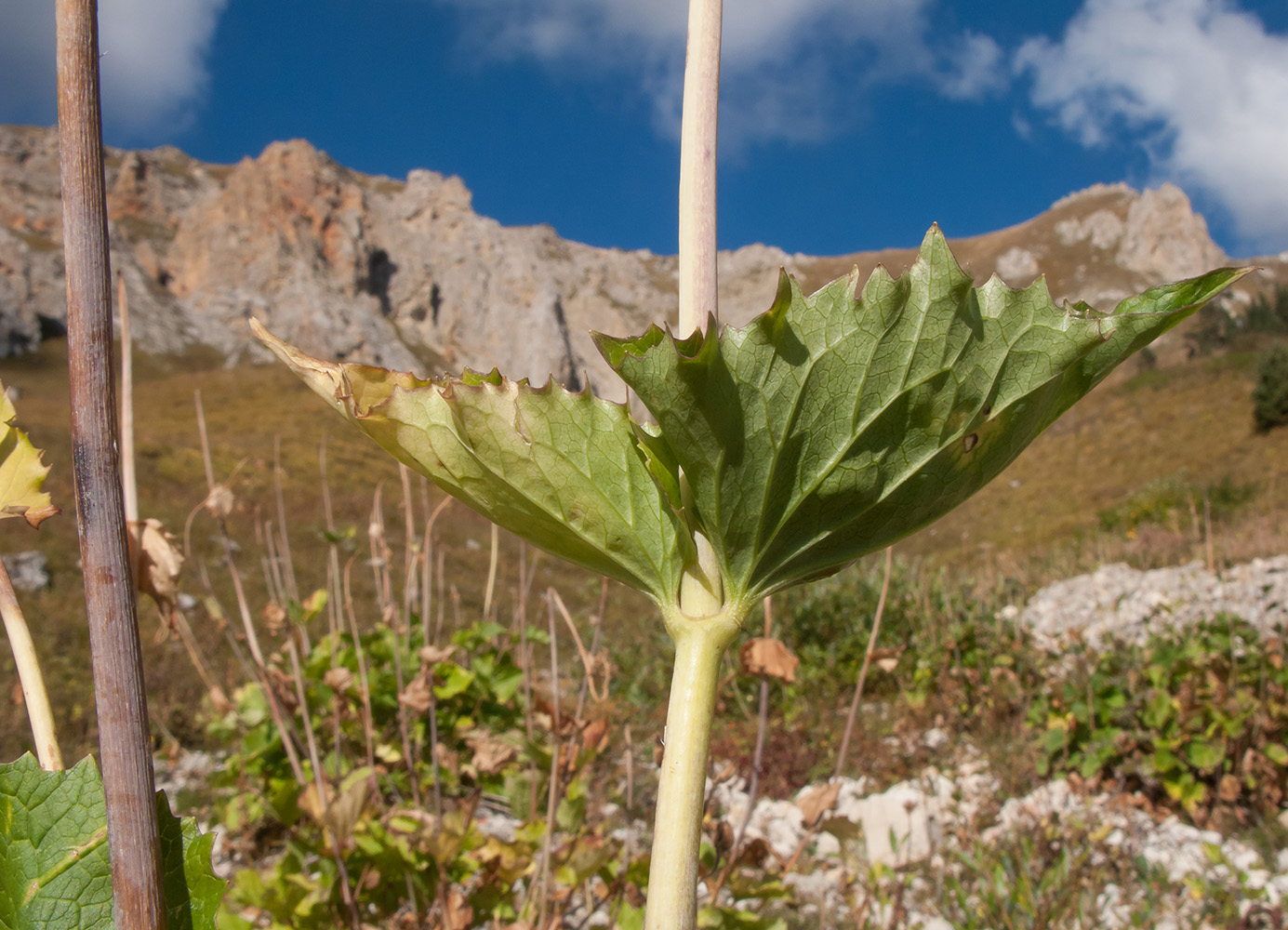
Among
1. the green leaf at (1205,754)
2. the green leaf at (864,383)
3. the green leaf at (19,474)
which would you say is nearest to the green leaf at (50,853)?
the green leaf at (19,474)

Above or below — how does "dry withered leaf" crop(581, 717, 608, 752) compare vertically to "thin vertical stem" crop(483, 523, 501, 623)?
below

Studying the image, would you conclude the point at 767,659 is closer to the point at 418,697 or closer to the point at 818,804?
the point at 818,804

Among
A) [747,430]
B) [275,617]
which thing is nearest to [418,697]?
[275,617]

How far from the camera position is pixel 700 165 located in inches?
23.7

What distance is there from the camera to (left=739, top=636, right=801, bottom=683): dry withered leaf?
1.10 m

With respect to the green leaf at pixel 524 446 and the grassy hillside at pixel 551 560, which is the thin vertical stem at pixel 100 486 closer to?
the green leaf at pixel 524 446

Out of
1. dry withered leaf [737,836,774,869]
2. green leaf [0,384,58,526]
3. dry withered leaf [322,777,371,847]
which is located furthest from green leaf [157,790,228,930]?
dry withered leaf [737,836,774,869]

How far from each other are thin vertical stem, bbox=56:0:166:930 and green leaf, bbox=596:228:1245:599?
0.27 metres

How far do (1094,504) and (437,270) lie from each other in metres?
57.8

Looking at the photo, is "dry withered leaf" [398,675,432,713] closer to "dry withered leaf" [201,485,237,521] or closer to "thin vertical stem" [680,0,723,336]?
"dry withered leaf" [201,485,237,521]

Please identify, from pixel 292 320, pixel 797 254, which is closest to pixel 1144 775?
pixel 292 320

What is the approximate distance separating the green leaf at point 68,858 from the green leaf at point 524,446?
0.27 metres

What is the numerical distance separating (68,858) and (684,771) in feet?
1.18

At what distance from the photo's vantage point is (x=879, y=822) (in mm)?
3473
